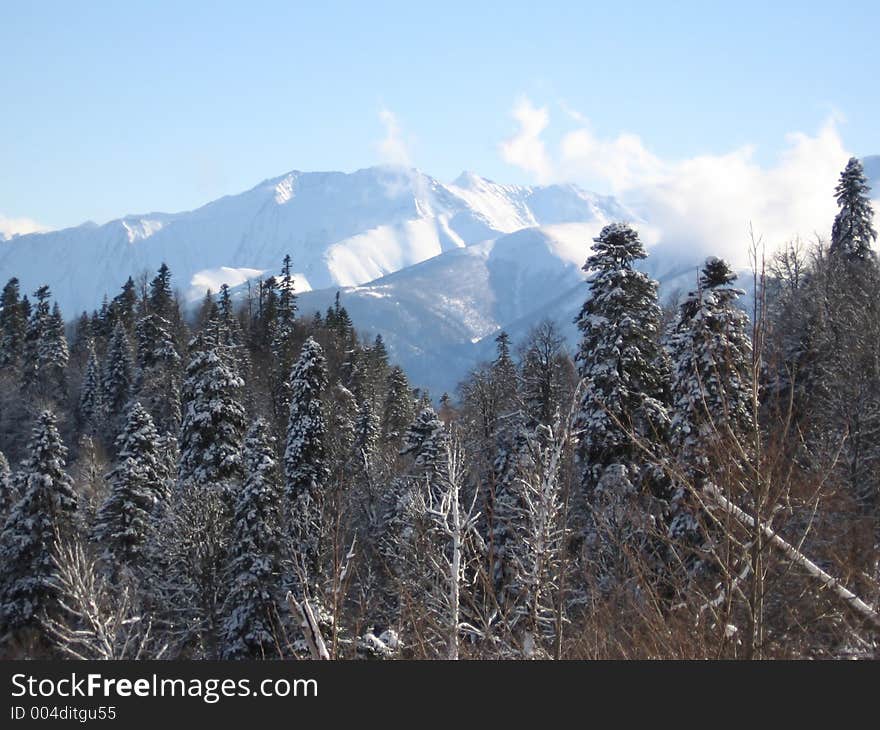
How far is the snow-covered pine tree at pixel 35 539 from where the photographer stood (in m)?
27.5

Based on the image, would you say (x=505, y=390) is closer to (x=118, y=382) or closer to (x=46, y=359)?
(x=118, y=382)

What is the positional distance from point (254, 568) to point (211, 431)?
7811 mm

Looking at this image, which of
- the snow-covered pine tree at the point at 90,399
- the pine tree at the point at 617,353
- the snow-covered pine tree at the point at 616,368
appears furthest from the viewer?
the snow-covered pine tree at the point at 90,399

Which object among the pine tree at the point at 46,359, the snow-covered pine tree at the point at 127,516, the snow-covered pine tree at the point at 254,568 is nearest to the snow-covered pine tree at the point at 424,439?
the snow-covered pine tree at the point at 254,568

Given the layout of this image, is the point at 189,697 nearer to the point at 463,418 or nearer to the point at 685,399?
the point at 685,399

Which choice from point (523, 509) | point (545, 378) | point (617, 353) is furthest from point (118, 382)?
point (523, 509)

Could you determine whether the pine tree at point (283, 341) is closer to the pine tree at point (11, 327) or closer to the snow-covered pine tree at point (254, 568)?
the snow-covered pine tree at point (254, 568)

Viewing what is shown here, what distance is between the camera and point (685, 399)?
20.3 meters

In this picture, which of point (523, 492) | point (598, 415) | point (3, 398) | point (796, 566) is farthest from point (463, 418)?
point (3, 398)

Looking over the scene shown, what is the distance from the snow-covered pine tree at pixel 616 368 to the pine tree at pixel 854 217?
89.8 ft

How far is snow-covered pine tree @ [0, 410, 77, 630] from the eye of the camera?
27492mm

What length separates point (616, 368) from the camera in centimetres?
2198

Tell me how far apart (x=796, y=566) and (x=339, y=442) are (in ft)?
123

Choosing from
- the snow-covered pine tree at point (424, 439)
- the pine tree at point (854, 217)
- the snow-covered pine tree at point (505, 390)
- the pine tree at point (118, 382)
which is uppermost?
the pine tree at point (854, 217)
